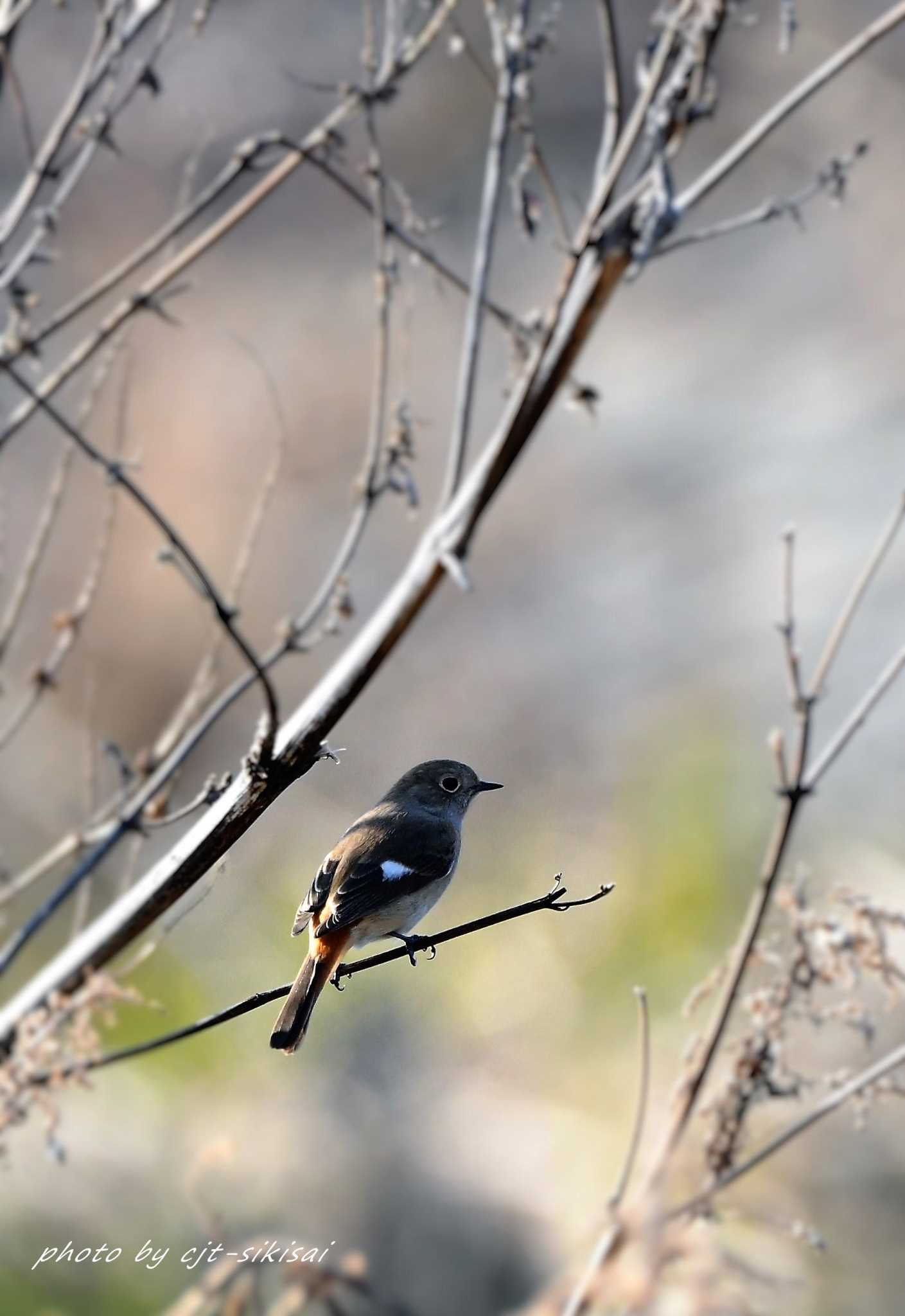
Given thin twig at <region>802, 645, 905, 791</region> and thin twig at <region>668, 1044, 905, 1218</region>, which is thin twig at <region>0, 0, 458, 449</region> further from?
thin twig at <region>668, 1044, 905, 1218</region>

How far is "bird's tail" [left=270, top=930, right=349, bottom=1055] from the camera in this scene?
0.63 metres

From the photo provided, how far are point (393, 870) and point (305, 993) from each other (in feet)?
0.53

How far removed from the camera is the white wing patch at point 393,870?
2.70 ft

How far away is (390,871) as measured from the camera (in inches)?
32.8

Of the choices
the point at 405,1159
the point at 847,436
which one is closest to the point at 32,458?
the point at 405,1159

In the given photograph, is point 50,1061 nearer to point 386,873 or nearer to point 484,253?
point 386,873

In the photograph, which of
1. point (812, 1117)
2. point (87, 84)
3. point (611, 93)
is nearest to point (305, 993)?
point (812, 1117)

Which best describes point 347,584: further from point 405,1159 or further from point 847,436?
point 847,436

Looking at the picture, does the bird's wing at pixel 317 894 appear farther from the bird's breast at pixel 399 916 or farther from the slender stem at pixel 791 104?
the slender stem at pixel 791 104

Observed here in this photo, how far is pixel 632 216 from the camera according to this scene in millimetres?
2109

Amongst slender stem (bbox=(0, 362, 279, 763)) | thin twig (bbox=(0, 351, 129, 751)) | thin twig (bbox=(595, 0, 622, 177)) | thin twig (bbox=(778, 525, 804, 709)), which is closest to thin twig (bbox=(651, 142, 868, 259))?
thin twig (bbox=(595, 0, 622, 177))

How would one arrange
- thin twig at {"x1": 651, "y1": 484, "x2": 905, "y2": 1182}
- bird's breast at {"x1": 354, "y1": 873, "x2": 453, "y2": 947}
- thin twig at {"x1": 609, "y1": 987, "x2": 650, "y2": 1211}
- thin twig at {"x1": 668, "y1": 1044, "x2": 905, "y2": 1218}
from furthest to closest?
1. thin twig at {"x1": 651, "y1": 484, "x2": 905, "y2": 1182}
2. thin twig at {"x1": 668, "y1": 1044, "x2": 905, "y2": 1218}
3. thin twig at {"x1": 609, "y1": 987, "x2": 650, "y2": 1211}
4. bird's breast at {"x1": 354, "y1": 873, "x2": 453, "y2": 947}

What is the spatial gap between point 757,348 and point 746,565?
1359 mm

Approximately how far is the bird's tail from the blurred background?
0.02 m
